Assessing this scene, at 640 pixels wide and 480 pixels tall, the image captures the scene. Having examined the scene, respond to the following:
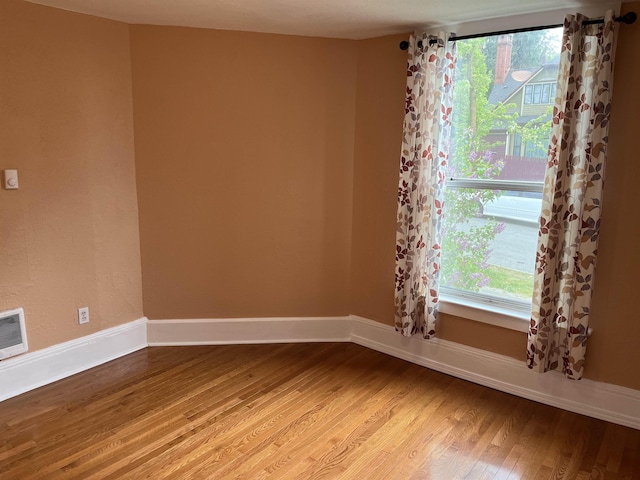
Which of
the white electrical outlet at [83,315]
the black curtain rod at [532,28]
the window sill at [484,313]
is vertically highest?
the black curtain rod at [532,28]

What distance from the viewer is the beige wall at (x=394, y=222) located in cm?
250

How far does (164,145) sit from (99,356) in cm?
153

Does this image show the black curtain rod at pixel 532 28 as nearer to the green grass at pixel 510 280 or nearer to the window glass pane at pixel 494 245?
the window glass pane at pixel 494 245

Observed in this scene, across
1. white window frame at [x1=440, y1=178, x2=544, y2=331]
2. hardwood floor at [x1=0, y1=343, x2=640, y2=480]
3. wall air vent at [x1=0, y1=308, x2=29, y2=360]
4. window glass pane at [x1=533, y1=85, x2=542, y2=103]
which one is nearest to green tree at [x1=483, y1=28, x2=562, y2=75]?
window glass pane at [x1=533, y1=85, x2=542, y2=103]

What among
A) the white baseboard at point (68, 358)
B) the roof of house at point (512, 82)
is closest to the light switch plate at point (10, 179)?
the white baseboard at point (68, 358)

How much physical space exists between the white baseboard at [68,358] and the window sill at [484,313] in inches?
87.0

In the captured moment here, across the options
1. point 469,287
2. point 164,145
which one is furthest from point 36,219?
point 469,287

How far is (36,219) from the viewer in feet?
9.32

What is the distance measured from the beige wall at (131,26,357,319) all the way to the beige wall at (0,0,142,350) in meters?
0.14

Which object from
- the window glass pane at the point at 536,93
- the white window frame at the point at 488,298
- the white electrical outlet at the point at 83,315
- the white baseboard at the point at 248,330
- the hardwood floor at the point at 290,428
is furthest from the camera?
the white baseboard at the point at 248,330

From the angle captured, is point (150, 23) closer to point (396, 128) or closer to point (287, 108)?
point (287, 108)

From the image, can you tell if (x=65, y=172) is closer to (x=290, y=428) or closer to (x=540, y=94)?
(x=290, y=428)

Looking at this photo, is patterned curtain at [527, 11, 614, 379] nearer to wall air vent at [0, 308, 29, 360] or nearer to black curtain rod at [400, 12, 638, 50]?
black curtain rod at [400, 12, 638, 50]

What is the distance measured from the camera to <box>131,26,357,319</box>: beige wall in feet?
10.8
